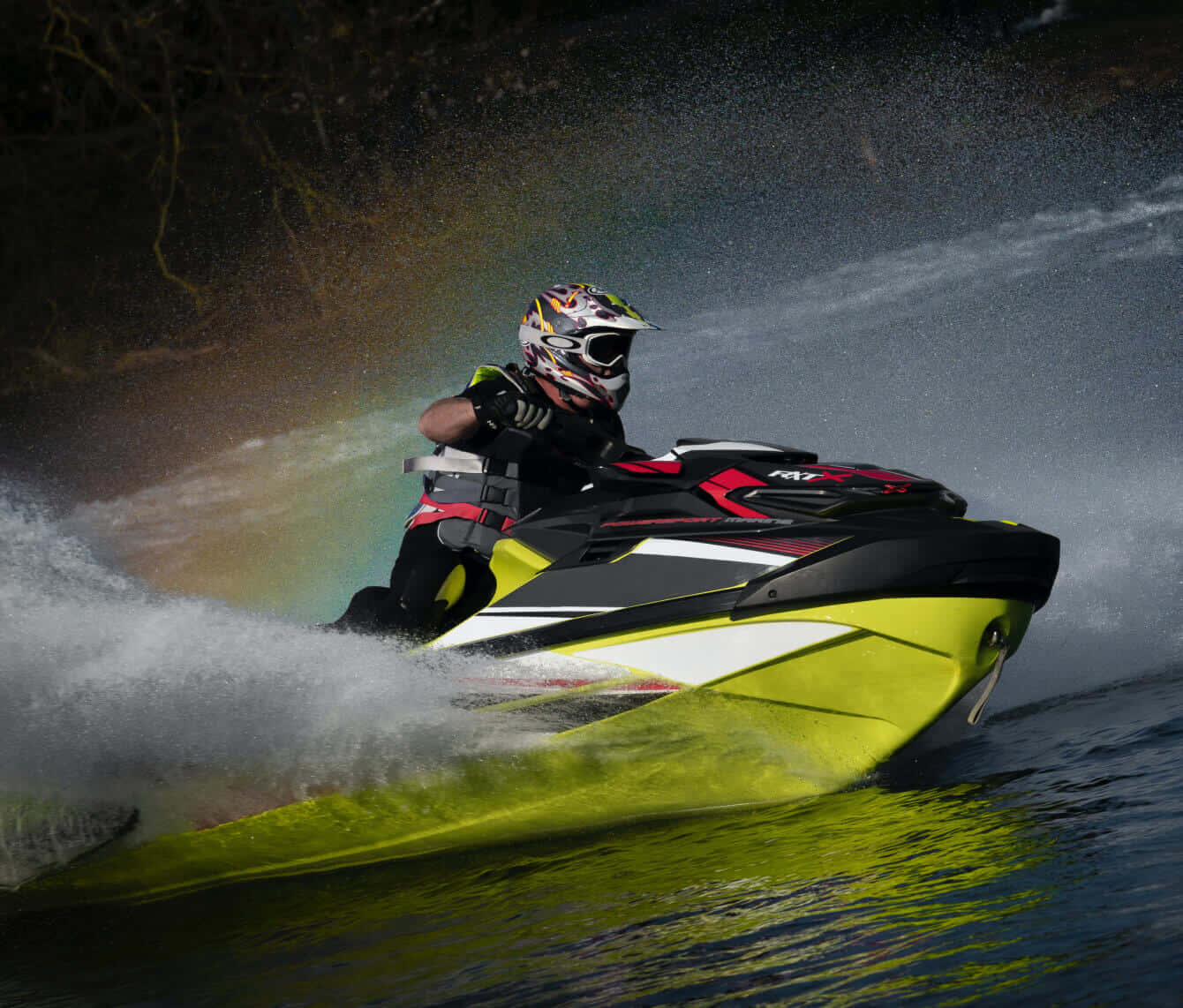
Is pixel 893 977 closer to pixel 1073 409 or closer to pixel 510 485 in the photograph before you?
pixel 510 485

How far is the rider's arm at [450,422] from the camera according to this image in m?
3.27

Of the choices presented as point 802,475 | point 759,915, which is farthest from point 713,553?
point 759,915

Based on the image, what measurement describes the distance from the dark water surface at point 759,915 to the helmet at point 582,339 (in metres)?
1.35

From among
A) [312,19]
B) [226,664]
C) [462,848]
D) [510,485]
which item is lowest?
[462,848]

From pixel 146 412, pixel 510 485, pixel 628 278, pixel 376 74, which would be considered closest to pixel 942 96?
pixel 628 278

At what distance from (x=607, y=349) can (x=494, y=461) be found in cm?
49

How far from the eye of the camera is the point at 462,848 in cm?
307

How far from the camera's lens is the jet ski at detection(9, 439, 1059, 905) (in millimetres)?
2771

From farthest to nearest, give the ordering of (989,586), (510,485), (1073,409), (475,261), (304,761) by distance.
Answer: (475,261), (1073,409), (510,485), (304,761), (989,586)

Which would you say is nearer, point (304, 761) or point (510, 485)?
point (304, 761)

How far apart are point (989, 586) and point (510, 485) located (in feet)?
4.62

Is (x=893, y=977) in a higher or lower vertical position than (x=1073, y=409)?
lower

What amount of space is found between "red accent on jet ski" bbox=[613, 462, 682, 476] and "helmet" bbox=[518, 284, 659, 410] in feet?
1.42

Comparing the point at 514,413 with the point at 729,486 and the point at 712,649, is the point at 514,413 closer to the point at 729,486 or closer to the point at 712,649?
the point at 729,486
